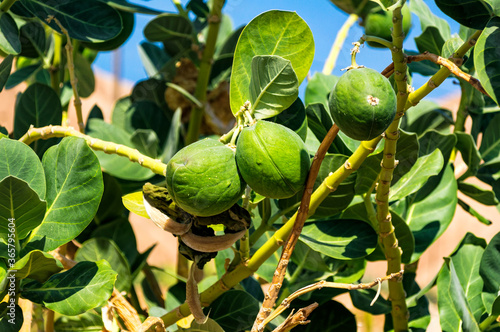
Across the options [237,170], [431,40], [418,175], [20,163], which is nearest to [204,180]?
[237,170]

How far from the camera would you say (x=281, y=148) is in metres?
0.51

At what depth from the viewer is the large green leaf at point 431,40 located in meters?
0.88

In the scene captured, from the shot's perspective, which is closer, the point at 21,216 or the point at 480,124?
the point at 21,216

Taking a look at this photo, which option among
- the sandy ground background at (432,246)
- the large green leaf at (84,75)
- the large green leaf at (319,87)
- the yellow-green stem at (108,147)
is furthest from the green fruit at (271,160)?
the sandy ground background at (432,246)

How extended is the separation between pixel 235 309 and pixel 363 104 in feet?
1.31

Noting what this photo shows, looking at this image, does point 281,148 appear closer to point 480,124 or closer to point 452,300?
point 452,300

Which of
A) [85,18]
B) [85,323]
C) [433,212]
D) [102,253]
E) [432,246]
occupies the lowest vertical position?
[432,246]

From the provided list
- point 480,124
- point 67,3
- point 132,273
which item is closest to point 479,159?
point 480,124

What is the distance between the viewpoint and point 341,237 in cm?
70

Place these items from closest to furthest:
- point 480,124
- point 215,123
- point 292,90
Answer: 1. point 292,90
2. point 480,124
3. point 215,123

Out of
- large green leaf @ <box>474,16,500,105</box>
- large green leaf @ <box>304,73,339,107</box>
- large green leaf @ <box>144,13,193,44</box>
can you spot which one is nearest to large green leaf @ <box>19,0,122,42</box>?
large green leaf @ <box>144,13,193,44</box>

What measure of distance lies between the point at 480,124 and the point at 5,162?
78 centimetres

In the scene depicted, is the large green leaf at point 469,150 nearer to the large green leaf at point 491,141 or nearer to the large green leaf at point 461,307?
the large green leaf at point 491,141

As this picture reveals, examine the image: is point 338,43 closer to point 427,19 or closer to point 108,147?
point 427,19
